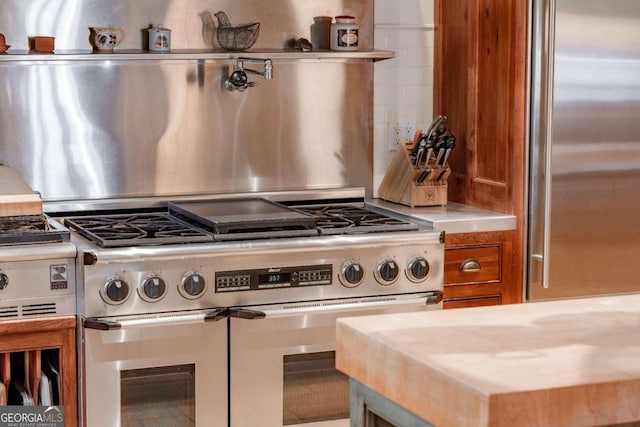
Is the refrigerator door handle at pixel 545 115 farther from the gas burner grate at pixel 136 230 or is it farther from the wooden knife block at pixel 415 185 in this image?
the gas burner grate at pixel 136 230

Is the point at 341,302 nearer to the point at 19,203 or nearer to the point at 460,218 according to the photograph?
the point at 460,218

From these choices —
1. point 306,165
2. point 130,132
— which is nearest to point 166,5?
point 130,132

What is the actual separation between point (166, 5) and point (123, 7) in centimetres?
18

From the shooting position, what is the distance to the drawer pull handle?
161 inches

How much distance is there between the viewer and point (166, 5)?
14.1 ft

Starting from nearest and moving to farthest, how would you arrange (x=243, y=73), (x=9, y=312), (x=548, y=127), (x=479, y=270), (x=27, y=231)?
(x=9, y=312)
(x=27, y=231)
(x=548, y=127)
(x=479, y=270)
(x=243, y=73)

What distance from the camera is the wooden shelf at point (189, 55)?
4.01 metres

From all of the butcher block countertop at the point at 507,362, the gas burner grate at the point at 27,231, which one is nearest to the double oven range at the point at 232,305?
the gas burner grate at the point at 27,231

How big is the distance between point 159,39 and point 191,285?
45.8 inches

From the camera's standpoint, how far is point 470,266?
4113 mm

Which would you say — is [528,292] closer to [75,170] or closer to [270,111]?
[270,111]

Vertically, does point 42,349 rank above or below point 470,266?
below

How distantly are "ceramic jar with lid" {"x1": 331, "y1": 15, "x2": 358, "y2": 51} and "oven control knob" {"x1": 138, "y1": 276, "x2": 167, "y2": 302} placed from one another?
57.1 inches

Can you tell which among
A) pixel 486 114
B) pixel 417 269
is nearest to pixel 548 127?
pixel 486 114
